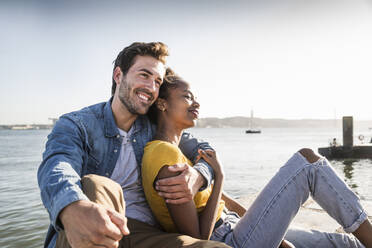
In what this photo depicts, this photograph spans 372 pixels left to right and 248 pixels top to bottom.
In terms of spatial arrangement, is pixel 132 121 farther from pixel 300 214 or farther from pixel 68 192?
→ pixel 300 214

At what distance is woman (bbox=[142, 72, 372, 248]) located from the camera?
75.5 inches

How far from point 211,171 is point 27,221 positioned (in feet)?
25.0

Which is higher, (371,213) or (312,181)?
(312,181)

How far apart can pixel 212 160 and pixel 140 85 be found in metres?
0.90

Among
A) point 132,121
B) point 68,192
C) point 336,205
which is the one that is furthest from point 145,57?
point 336,205

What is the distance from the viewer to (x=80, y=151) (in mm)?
1891

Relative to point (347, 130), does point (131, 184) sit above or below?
above

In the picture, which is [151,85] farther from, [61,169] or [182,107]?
[61,169]

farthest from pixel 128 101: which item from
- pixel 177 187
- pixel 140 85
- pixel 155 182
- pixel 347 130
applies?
pixel 347 130

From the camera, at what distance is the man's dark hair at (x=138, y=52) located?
2545 mm

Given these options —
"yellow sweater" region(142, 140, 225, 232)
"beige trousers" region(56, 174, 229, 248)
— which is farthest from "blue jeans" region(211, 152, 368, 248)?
"beige trousers" region(56, 174, 229, 248)

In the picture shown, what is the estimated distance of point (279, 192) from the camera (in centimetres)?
207

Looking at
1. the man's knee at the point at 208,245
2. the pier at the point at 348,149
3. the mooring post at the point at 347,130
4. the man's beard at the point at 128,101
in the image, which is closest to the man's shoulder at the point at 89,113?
the man's beard at the point at 128,101

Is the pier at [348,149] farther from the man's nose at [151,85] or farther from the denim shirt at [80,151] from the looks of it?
the man's nose at [151,85]
